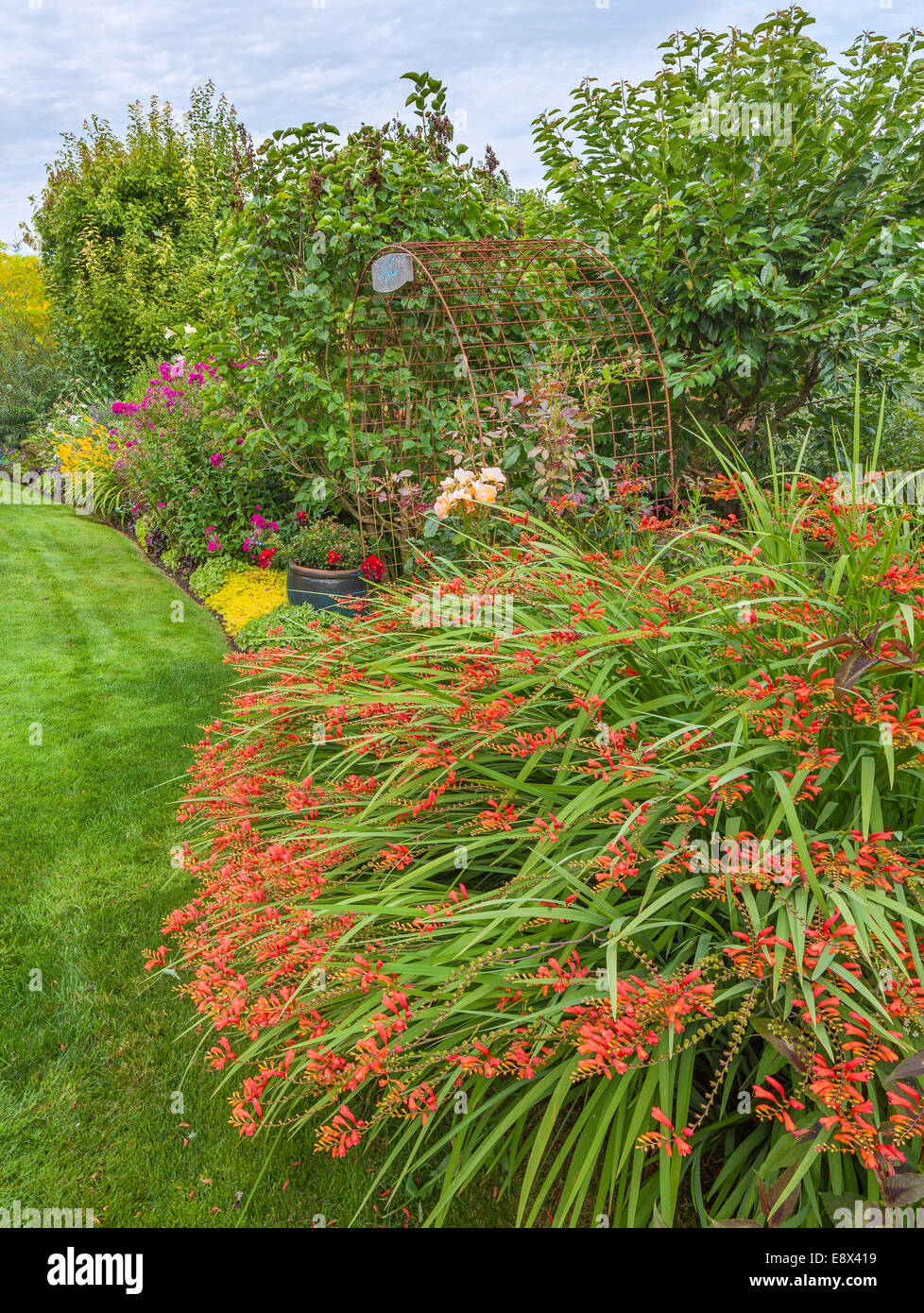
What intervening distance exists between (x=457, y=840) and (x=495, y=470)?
2.15m

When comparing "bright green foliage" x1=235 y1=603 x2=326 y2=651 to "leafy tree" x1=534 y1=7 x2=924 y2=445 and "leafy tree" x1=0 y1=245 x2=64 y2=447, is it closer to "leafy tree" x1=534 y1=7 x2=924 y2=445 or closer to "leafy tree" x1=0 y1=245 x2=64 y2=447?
"leafy tree" x1=534 y1=7 x2=924 y2=445

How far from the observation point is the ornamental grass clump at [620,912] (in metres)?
1.50

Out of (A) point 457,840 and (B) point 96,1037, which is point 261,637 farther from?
(A) point 457,840

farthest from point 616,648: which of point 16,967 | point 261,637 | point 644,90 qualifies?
point 644,90

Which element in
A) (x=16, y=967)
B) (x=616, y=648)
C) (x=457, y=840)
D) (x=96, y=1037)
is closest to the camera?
(x=457, y=840)

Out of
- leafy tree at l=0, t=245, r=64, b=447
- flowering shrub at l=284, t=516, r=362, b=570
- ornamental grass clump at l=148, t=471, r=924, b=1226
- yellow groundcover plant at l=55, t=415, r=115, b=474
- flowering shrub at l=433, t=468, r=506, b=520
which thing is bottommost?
ornamental grass clump at l=148, t=471, r=924, b=1226

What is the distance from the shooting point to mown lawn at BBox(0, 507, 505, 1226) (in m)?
1.94

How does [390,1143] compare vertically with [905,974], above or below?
below

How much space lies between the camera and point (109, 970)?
2.69 metres

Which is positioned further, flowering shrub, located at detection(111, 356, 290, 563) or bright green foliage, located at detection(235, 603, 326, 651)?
flowering shrub, located at detection(111, 356, 290, 563)

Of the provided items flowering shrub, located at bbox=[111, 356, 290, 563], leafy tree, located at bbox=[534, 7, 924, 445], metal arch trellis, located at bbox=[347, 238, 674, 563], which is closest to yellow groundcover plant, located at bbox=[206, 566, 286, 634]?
flowering shrub, located at bbox=[111, 356, 290, 563]

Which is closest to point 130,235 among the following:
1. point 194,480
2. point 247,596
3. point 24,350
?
point 24,350

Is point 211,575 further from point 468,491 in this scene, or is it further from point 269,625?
point 468,491

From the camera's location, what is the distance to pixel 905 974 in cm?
147
